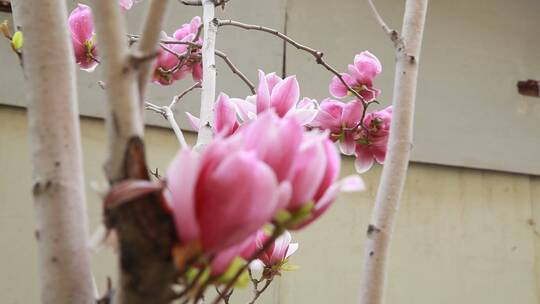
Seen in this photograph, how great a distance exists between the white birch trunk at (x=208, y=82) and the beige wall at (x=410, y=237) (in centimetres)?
97

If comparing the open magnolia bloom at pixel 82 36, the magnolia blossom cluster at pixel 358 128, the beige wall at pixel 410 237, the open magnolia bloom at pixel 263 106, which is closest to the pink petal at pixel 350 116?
the magnolia blossom cluster at pixel 358 128

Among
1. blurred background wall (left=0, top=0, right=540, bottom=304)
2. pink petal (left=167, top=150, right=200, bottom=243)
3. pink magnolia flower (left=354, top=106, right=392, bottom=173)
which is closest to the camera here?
pink petal (left=167, top=150, right=200, bottom=243)

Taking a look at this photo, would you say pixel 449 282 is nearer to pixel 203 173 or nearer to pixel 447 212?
pixel 447 212

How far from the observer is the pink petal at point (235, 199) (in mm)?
224

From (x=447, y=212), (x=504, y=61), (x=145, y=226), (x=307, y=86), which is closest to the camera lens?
(x=145, y=226)

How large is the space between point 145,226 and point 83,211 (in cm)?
7

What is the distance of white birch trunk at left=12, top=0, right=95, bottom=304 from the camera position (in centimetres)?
27

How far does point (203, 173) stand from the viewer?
0.76ft

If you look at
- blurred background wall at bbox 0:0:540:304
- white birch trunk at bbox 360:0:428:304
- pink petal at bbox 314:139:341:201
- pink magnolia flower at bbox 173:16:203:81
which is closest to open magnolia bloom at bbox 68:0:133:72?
pink magnolia flower at bbox 173:16:203:81

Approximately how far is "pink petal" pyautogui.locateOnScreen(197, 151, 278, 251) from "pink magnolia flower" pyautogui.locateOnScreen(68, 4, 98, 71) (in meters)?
0.49

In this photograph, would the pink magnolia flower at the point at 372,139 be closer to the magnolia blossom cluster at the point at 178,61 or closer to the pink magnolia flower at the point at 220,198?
the magnolia blossom cluster at the point at 178,61

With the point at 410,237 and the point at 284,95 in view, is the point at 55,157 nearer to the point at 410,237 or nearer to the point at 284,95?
the point at 284,95

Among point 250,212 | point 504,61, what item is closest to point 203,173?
point 250,212

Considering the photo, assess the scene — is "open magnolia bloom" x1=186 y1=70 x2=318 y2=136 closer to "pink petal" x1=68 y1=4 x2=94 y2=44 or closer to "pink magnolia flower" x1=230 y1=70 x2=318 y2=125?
"pink magnolia flower" x1=230 y1=70 x2=318 y2=125
